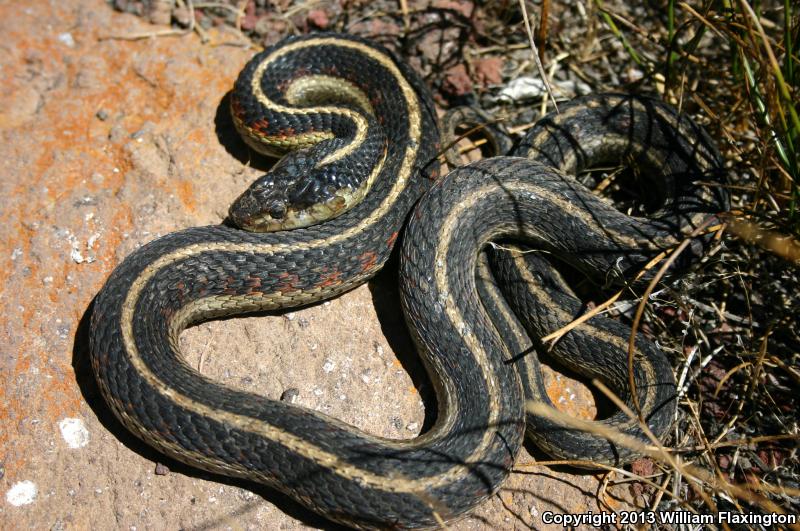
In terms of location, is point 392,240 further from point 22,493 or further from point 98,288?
point 22,493

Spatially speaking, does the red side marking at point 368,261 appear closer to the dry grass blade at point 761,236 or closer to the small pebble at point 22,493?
the dry grass blade at point 761,236

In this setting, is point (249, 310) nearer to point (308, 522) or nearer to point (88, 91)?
point (308, 522)

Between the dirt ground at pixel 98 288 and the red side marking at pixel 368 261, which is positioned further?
the red side marking at pixel 368 261

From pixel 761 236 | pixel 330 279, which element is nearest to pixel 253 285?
pixel 330 279

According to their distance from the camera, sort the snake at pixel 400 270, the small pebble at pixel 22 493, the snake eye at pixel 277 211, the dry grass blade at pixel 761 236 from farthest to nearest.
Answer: the snake eye at pixel 277 211, the small pebble at pixel 22 493, the snake at pixel 400 270, the dry grass blade at pixel 761 236

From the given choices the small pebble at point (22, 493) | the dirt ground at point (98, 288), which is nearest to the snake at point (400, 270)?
the dirt ground at point (98, 288)

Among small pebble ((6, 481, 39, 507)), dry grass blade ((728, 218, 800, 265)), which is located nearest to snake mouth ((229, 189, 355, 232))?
small pebble ((6, 481, 39, 507))

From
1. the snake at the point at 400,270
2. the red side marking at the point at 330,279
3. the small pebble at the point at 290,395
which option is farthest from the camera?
the red side marking at the point at 330,279
